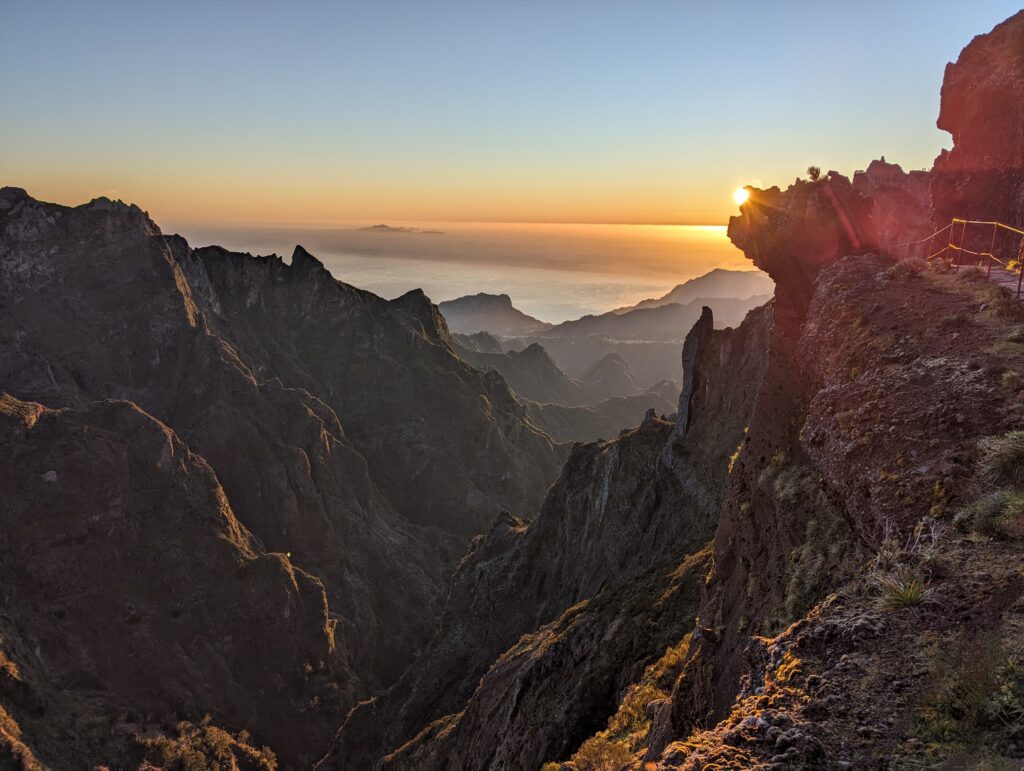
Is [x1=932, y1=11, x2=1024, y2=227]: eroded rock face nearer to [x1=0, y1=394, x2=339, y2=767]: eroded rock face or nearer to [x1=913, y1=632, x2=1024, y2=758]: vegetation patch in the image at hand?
[x1=913, y1=632, x2=1024, y2=758]: vegetation patch

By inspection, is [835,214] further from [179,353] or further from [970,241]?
[179,353]

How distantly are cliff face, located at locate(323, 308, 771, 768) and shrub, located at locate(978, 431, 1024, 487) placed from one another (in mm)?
15005

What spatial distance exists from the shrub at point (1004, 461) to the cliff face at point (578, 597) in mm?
15005

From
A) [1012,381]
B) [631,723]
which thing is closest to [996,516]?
[1012,381]

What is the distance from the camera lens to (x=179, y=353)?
341 ft

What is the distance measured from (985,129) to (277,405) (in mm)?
100815

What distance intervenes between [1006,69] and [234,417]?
328 ft

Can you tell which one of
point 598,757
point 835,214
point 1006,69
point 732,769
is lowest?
point 598,757

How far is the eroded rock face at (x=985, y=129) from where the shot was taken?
2920 centimetres

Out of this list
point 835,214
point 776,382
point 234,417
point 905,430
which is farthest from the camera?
point 234,417

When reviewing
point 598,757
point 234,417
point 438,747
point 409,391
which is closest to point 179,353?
point 234,417

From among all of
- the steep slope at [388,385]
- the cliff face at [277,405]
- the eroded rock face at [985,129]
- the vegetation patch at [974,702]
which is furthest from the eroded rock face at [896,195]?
the steep slope at [388,385]

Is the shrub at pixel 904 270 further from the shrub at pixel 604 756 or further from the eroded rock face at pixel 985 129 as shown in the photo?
the eroded rock face at pixel 985 129

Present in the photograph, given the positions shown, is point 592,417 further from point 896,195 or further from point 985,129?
point 985,129
